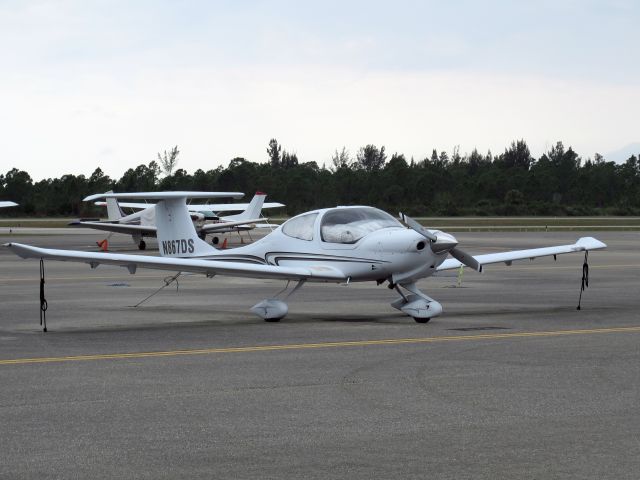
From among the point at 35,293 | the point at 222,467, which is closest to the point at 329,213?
the point at 35,293

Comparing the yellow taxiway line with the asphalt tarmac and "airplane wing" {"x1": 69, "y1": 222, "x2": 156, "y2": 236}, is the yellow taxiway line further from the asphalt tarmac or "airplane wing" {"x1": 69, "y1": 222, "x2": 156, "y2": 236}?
"airplane wing" {"x1": 69, "y1": 222, "x2": 156, "y2": 236}

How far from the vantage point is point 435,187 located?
131750 millimetres

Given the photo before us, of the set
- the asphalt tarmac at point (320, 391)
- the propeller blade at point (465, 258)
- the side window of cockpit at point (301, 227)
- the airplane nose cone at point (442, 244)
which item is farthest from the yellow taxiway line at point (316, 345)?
the side window of cockpit at point (301, 227)

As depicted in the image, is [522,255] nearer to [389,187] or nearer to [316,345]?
[316,345]

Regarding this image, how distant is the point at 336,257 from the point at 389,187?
112m

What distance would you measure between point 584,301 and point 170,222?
822 cm

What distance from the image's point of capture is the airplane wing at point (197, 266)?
16.4 metres

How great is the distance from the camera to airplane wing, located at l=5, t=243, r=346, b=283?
53.8 ft

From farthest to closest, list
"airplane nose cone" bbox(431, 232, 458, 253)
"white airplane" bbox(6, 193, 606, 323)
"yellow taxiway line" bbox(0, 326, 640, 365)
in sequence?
"airplane nose cone" bbox(431, 232, 458, 253), "white airplane" bbox(6, 193, 606, 323), "yellow taxiway line" bbox(0, 326, 640, 365)

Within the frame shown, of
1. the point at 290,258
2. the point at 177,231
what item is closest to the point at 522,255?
the point at 290,258

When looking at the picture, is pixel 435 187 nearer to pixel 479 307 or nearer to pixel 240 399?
pixel 479 307

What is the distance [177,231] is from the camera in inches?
771

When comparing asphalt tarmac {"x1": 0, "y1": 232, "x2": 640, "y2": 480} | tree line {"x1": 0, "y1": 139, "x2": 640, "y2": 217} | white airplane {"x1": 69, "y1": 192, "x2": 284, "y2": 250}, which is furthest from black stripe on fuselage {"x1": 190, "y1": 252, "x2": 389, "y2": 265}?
tree line {"x1": 0, "y1": 139, "x2": 640, "y2": 217}

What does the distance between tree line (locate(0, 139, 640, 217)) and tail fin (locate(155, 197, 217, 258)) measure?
93996 mm
